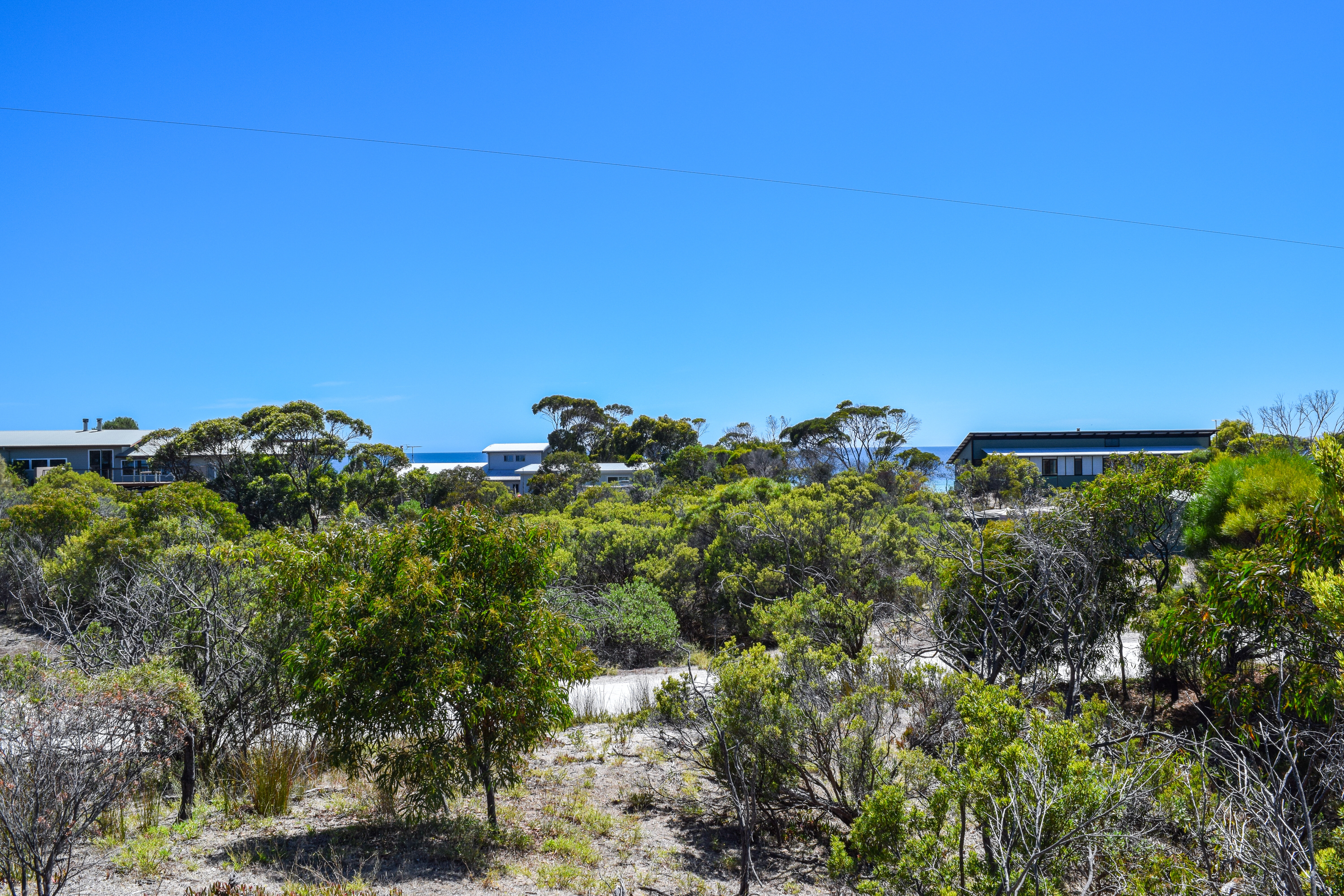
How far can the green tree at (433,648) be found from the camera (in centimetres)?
563

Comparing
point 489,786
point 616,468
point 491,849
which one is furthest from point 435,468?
point 491,849

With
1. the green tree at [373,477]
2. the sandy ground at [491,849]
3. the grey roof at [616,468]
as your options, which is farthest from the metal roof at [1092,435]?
the sandy ground at [491,849]

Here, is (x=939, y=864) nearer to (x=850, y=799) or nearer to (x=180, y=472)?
(x=850, y=799)

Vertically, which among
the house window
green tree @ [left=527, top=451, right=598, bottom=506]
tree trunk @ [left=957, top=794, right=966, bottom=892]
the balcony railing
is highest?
the house window

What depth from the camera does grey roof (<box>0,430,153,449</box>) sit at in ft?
152

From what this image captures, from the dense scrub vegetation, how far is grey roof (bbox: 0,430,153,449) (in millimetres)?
45554

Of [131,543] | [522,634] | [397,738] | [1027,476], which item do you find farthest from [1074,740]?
[1027,476]

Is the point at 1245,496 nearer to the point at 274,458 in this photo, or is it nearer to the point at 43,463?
the point at 274,458

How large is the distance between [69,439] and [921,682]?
5604 centimetres

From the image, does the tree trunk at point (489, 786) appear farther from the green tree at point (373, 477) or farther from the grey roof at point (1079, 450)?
the grey roof at point (1079, 450)

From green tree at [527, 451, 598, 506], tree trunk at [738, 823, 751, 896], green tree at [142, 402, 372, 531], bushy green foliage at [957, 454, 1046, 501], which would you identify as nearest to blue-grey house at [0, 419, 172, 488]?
green tree at [142, 402, 372, 531]

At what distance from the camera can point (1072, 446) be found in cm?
4794

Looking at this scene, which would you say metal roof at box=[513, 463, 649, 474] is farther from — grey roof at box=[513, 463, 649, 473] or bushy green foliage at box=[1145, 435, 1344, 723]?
bushy green foliage at box=[1145, 435, 1344, 723]

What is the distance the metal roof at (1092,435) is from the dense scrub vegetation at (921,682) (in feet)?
123
